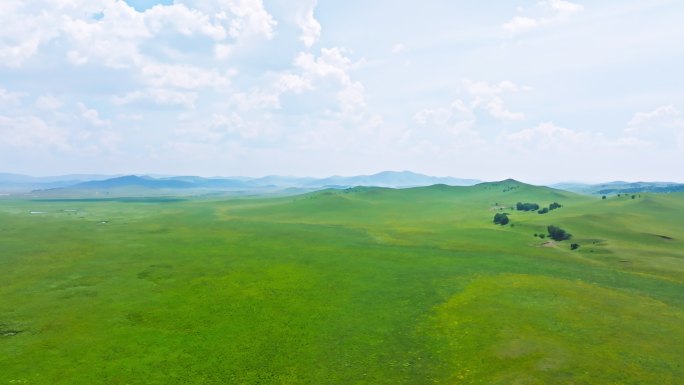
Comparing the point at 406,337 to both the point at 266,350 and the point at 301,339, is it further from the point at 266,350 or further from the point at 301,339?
the point at 266,350

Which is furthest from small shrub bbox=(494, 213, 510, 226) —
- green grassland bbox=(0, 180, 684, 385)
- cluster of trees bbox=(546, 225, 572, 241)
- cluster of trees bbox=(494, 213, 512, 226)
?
green grassland bbox=(0, 180, 684, 385)

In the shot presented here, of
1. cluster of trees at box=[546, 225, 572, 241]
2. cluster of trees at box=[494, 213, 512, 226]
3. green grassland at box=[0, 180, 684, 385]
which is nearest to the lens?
green grassland at box=[0, 180, 684, 385]

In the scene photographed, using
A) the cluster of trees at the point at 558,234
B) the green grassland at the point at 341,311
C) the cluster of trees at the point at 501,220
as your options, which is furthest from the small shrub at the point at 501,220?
the green grassland at the point at 341,311

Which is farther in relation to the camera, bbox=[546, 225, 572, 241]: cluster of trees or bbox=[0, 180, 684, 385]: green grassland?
bbox=[546, 225, 572, 241]: cluster of trees

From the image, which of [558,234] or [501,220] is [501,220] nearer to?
[501,220]

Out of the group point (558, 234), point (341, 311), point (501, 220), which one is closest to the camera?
point (341, 311)

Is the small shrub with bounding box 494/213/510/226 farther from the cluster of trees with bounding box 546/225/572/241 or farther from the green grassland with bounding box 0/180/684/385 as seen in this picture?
the green grassland with bounding box 0/180/684/385

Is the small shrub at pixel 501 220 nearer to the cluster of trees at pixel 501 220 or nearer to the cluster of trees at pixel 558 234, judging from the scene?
the cluster of trees at pixel 501 220

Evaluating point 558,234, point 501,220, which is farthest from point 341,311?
point 501,220
